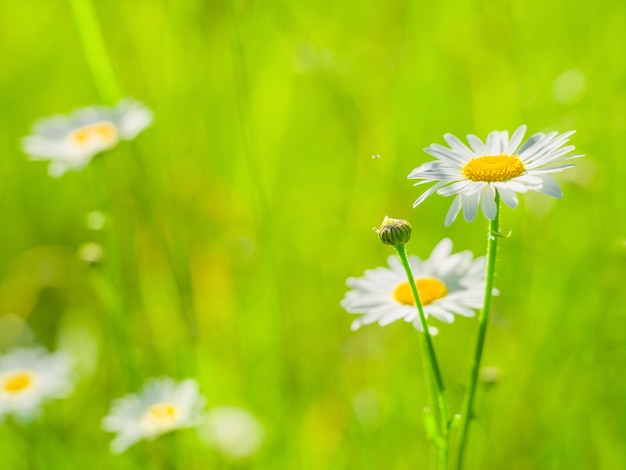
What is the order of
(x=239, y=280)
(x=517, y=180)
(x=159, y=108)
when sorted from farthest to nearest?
(x=159, y=108), (x=239, y=280), (x=517, y=180)

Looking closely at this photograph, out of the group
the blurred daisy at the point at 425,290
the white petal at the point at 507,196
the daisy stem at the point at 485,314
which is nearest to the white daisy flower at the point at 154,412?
the blurred daisy at the point at 425,290

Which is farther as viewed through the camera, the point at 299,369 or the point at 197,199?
the point at 197,199

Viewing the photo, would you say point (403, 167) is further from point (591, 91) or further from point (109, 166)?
point (109, 166)

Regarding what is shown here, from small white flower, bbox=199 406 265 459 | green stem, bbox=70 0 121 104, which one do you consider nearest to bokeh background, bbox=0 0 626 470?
small white flower, bbox=199 406 265 459

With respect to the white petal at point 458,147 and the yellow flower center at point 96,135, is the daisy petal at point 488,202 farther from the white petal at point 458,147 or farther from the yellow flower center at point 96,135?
the yellow flower center at point 96,135

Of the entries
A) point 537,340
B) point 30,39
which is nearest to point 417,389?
point 537,340

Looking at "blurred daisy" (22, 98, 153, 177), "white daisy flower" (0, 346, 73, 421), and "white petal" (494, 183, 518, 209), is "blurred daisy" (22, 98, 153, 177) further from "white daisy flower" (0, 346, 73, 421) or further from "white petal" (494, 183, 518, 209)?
"white petal" (494, 183, 518, 209)

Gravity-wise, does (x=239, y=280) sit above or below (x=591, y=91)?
below

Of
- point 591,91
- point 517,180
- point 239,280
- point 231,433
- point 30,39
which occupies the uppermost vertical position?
point 30,39

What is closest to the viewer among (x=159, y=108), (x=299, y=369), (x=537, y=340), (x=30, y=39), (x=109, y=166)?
(x=537, y=340)
